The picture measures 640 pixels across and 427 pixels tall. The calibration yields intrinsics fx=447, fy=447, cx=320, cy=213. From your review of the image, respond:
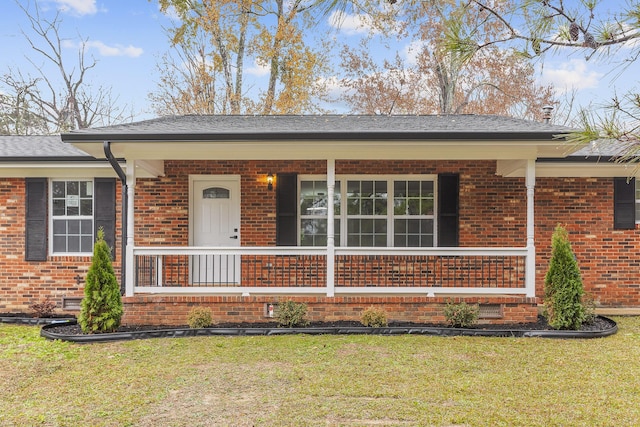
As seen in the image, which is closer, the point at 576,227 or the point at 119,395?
the point at 119,395

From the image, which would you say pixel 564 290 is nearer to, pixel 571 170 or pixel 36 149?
pixel 571 170

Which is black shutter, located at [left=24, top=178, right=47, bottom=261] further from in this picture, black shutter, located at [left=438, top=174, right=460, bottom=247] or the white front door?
black shutter, located at [left=438, top=174, right=460, bottom=247]

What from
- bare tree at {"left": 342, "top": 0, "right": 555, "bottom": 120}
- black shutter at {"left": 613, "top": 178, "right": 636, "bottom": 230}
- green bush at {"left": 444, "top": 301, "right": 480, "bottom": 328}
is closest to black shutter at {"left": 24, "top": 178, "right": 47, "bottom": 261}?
green bush at {"left": 444, "top": 301, "right": 480, "bottom": 328}

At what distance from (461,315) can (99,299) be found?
5.05 m

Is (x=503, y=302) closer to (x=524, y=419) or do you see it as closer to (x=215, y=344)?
(x=524, y=419)

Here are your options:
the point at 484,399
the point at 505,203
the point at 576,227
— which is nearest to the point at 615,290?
the point at 576,227

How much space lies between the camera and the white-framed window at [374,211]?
26.6 ft

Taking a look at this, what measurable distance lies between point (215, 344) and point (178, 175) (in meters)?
3.55

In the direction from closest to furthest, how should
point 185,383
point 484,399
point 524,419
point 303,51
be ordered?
point 524,419
point 484,399
point 185,383
point 303,51

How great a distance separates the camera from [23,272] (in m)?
8.09

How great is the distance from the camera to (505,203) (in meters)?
7.98

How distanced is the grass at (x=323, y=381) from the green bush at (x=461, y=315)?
443 millimetres

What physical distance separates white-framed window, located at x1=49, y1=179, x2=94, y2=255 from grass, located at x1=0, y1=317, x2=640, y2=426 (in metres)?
2.40

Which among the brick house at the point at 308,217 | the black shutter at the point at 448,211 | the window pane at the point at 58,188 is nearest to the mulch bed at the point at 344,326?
the brick house at the point at 308,217
